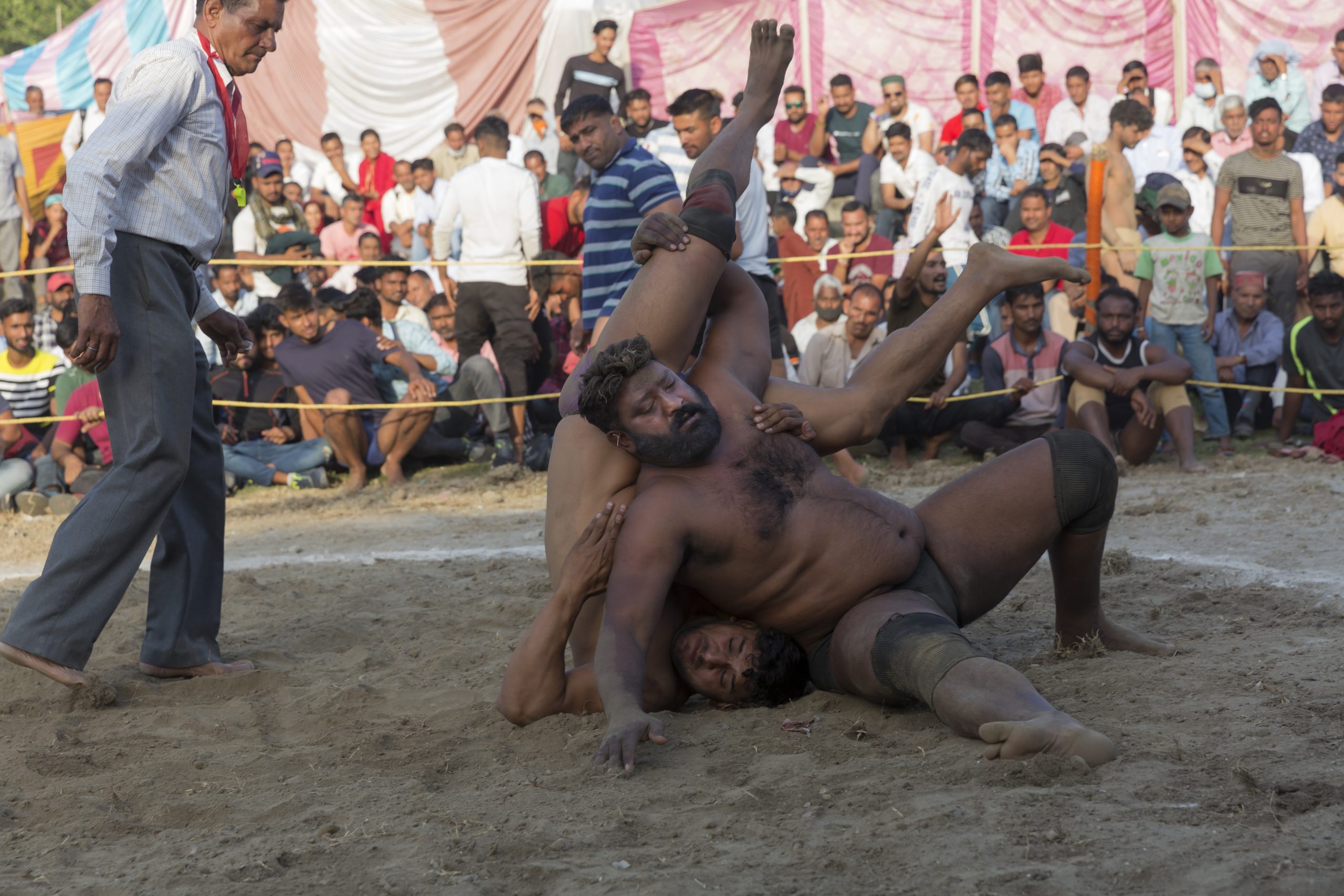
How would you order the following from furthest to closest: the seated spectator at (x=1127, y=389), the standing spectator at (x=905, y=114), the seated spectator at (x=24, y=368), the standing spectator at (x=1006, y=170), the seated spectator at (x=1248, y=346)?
1. the standing spectator at (x=905, y=114)
2. the standing spectator at (x=1006, y=170)
3. the seated spectator at (x=24, y=368)
4. the seated spectator at (x=1248, y=346)
5. the seated spectator at (x=1127, y=389)

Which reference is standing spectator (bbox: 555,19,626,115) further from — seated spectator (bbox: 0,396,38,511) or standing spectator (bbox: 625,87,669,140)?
seated spectator (bbox: 0,396,38,511)

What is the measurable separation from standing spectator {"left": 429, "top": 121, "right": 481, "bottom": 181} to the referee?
834 centimetres

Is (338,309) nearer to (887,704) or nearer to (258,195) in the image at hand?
(258,195)

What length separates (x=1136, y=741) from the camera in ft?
8.37

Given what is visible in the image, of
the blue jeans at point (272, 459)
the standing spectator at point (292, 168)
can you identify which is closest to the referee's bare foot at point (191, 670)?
the blue jeans at point (272, 459)

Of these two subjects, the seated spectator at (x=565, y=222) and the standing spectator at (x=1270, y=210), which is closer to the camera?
the standing spectator at (x=1270, y=210)

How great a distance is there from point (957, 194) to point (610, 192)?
387cm

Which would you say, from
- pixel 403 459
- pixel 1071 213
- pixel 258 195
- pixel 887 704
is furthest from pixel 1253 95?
pixel 887 704

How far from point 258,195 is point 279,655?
6938 millimetres

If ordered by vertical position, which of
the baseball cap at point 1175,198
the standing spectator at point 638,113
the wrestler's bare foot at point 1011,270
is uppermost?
the standing spectator at point 638,113

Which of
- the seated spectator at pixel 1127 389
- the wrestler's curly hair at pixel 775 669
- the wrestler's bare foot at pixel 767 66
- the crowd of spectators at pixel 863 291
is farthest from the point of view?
the crowd of spectators at pixel 863 291

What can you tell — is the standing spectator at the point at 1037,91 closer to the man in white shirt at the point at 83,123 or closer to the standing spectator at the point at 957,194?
the standing spectator at the point at 957,194

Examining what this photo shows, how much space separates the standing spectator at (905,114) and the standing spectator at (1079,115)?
0.97m

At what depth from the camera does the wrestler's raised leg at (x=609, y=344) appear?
315cm
